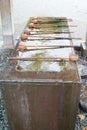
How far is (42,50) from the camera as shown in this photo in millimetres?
3010

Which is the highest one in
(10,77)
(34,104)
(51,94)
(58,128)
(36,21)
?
(36,21)

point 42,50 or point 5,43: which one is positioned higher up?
point 42,50

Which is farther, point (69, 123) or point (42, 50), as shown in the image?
point (42, 50)

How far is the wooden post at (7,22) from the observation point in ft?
20.2

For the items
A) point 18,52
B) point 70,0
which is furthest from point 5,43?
point 18,52

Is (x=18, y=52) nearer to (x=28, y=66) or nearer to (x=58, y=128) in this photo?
(x=28, y=66)

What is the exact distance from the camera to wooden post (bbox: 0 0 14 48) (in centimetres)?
615

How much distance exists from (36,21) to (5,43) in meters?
2.46

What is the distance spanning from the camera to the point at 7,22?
6.42m

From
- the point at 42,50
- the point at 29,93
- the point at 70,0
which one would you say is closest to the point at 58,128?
the point at 29,93

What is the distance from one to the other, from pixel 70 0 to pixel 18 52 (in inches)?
209

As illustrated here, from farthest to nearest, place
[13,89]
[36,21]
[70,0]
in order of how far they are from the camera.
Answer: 1. [70,0]
2. [36,21]
3. [13,89]

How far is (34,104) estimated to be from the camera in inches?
95.5

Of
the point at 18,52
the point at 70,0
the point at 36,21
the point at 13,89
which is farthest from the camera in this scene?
the point at 70,0
